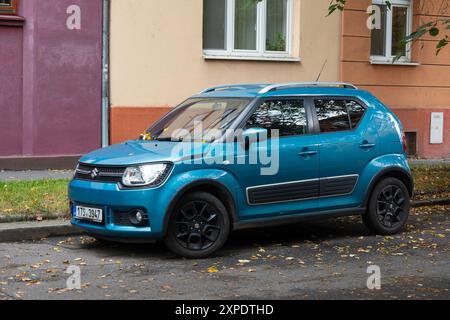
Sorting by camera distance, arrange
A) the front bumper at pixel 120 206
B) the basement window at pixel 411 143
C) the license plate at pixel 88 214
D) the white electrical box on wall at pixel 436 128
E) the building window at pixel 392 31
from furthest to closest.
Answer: the white electrical box on wall at pixel 436 128 → the basement window at pixel 411 143 → the building window at pixel 392 31 → the license plate at pixel 88 214 → the front bumper at pixel 120 206

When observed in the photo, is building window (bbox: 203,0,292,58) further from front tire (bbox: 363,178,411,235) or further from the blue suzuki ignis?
front tire (bbox: 363,178,411,235)

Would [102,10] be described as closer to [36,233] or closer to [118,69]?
[118,69]

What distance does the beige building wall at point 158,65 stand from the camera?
14.5 m

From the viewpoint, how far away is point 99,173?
327 inches

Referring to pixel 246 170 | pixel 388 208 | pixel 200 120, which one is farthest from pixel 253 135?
pixel 388 208

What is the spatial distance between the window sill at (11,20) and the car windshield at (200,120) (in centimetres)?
518

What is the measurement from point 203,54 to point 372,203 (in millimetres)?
6774

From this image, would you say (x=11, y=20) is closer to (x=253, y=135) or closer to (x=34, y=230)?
(x=34, y=230)

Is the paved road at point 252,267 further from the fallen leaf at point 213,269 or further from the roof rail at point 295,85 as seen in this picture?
the roof rail at point 295,85

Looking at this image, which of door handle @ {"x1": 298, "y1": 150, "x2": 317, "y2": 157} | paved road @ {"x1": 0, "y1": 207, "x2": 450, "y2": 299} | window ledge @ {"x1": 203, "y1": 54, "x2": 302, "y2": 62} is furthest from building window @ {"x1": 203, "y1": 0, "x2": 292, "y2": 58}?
door handle @ {"x1": 298, "y1": 150, "x2": 317, "y2": 157}

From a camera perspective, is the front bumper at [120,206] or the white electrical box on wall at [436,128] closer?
the front bumper at [120,206]

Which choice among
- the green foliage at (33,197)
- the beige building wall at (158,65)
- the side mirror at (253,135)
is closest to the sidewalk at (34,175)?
the green foliage at (33,197)

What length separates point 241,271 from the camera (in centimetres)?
766
